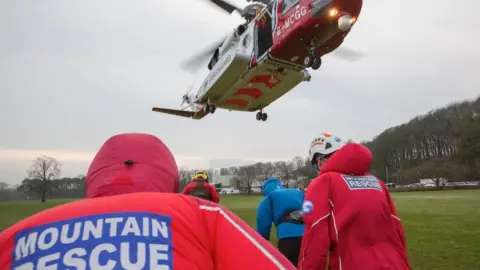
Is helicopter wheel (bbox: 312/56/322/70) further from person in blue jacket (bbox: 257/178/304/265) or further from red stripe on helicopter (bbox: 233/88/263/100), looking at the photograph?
person in blue jacket (bbox: 257/178/304/265)

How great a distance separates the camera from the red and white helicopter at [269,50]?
1026cm

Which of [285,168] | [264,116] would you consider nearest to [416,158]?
[285,168]

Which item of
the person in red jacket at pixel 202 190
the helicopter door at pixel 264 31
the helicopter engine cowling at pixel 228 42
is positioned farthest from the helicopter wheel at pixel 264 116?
the person in red jacket at pixel 202 190

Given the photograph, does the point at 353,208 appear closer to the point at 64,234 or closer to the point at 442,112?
the point at 64,234

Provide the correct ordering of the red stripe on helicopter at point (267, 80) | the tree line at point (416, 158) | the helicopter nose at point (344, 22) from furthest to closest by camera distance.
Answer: the tree line at point (416, 158) → the red stripe on helicopter at point (267, 80) → the helicopter nose at point (344, 22)

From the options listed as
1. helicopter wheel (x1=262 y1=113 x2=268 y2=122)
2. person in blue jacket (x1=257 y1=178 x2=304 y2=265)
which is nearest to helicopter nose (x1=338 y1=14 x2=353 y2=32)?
person in blue jacket (x1=257 y1=178 x2=304 y2=265)

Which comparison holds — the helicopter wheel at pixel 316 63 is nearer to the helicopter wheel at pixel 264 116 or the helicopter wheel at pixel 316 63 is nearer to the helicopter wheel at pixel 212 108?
the helicopter wheel at pixel 264 116

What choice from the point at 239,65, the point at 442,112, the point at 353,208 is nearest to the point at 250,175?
the point at 442,112

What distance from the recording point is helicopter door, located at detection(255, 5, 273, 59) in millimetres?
12891

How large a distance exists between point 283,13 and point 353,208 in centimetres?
979

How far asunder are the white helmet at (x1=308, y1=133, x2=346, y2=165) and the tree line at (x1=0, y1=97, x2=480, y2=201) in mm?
72450

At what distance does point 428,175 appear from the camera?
83812 millimetres

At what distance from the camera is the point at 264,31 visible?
1328 cm

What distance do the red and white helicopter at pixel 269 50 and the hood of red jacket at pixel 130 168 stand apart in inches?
356
